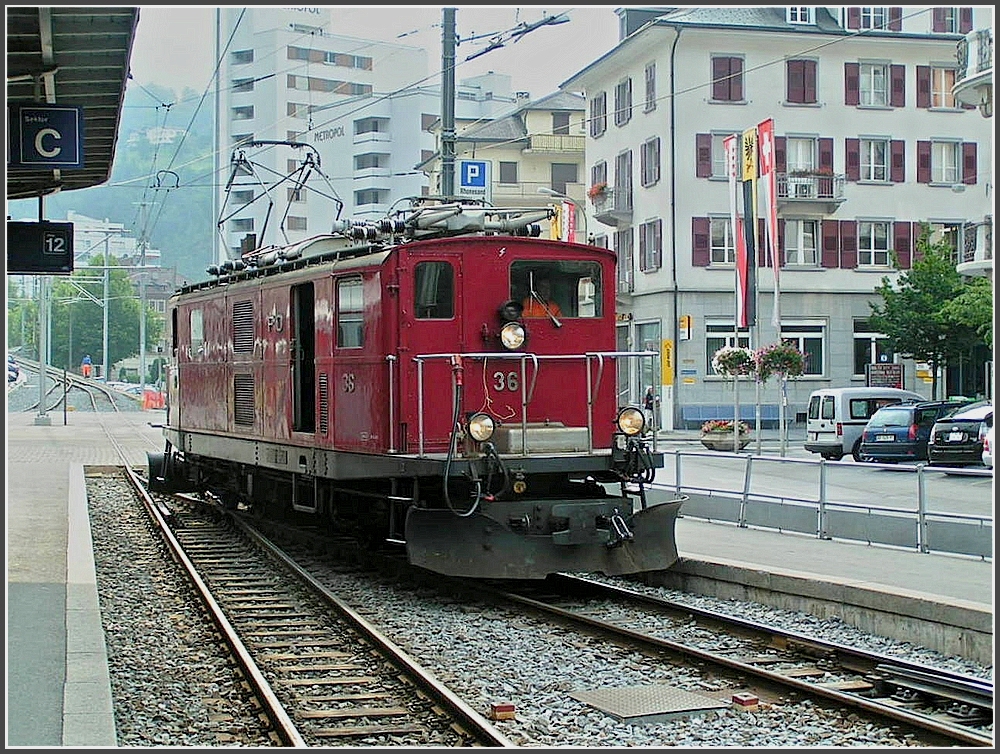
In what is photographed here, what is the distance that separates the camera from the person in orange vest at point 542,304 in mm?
12648

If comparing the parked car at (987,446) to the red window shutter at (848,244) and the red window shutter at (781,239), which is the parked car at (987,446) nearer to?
the red window shutter at (781,239)

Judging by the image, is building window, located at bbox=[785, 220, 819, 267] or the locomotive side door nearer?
the locomotive side door

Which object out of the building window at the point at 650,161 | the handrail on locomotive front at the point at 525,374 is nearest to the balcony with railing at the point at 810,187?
the building window at the point at 650,161

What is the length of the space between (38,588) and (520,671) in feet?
16.1

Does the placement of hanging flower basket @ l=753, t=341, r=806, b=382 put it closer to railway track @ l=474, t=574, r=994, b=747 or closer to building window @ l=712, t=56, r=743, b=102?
building window @ l=712, t=56, r=743, b=102

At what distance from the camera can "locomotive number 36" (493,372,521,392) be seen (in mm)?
12203

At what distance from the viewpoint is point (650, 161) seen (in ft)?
154

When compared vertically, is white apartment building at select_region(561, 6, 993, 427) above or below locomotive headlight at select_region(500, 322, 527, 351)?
above

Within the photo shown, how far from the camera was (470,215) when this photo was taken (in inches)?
499

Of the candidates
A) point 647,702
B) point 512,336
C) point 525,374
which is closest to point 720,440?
point 525,374

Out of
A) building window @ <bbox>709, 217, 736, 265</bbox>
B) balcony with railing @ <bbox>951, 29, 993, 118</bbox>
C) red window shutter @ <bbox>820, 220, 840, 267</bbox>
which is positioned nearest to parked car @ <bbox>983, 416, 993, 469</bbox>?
balcony with railing @ <bbox>951, 29, 993, 118</bbox>

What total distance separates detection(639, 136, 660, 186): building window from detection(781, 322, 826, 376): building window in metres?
6.68

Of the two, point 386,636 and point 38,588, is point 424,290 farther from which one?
point 38,588

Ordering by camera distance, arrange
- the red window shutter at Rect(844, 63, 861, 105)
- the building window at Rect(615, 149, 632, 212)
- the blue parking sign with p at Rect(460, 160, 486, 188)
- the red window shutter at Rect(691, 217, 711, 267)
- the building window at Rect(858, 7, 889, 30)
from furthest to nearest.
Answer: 1. the building window at Rect(615, 149, 632, 212)
2. the building window at Rect(858, 7, 889, 30)
3. the red window shutter at Rect(844, 63, 861, 105)
4. the red window shutter at Rect(691, 217, 711, 267)
5. the blue parking sign with p at Rect(460, 160, 486, 188)
